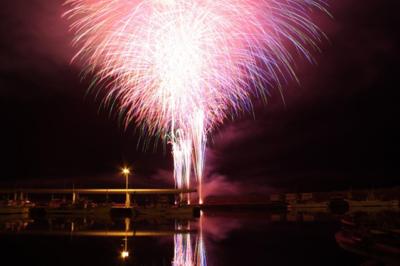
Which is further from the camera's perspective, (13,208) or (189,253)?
(13,208)

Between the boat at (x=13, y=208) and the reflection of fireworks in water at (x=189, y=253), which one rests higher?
the boat at (x=13, y=208)

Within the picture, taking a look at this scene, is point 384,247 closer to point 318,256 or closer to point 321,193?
point 318,256

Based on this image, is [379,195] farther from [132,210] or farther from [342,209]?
[132,210]

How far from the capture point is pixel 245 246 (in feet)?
74.1

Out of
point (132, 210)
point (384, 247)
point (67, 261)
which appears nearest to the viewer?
point (384, 247)

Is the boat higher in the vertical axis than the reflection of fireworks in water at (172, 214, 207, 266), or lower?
higher

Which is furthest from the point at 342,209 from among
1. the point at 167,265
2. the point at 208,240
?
the point at 167,265

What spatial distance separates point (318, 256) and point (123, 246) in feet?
34.0

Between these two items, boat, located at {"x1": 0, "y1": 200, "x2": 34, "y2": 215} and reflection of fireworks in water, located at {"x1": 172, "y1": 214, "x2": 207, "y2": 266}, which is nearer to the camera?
reflection of fireworks in water, located at {"x1": 172, "y1": 214, "x2": 207, "y2": 266}

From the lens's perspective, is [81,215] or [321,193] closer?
[81,215]

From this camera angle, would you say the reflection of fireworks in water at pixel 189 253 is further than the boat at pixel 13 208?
No

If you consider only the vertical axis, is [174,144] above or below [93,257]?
above

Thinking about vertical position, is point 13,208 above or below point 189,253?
above

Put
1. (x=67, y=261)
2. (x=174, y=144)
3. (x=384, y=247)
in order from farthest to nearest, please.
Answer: (x=174, y=144), (x=67, y=261), (x=384, y=247)
